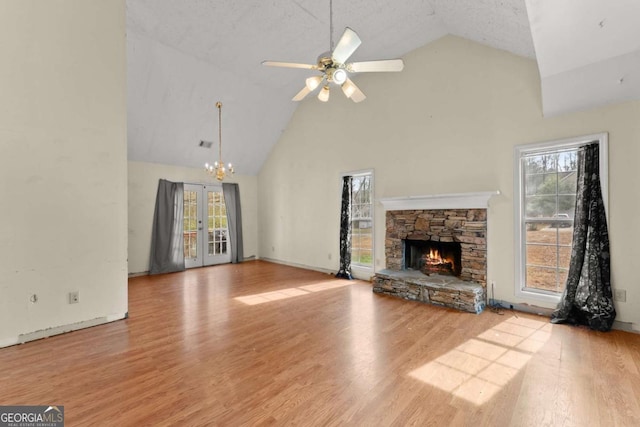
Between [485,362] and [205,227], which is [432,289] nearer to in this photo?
[485,362]

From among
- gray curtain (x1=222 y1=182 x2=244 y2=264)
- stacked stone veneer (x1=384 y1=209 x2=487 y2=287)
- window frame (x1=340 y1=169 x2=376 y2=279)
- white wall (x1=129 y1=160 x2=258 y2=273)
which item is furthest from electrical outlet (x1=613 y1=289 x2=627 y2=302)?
white wall (x1=129 y1=160 x2=258 y2=273)

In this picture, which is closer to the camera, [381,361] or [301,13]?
[381,361]

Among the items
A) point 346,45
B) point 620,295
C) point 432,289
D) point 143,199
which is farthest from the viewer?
point 143,199

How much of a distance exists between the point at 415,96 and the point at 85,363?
216 inches


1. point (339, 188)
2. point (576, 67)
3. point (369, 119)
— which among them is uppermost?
point (369, 119)

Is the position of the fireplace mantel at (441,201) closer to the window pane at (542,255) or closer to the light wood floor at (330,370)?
the window pane at (542,255)

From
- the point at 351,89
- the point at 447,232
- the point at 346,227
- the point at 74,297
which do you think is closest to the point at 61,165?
the point at 74,297

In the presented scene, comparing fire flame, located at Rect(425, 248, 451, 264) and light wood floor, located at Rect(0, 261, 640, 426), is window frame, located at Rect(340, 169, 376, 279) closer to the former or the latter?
fire flame, located at Rect(425, 248, 451, 264)

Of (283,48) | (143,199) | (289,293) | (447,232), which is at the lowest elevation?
(289,293)

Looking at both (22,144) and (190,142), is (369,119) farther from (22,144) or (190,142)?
(22,144)

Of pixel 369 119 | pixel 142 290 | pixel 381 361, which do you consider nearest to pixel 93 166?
pixel 142 290

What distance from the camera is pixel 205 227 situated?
285 inches

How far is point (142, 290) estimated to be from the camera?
491cm

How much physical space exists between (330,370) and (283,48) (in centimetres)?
456
